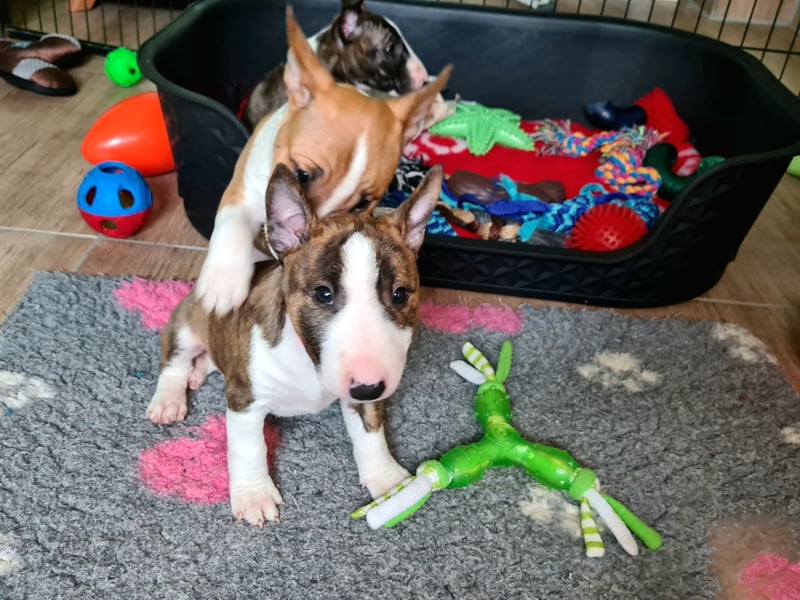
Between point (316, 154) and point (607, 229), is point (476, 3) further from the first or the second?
point (316, 154)

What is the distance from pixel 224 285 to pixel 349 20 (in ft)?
4.46

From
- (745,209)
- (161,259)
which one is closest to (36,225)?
(161,259)

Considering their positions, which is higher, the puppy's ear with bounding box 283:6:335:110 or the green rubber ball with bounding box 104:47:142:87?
the puppy's ear with bounding box 283:6:335:110

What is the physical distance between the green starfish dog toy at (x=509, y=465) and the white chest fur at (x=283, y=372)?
238mm

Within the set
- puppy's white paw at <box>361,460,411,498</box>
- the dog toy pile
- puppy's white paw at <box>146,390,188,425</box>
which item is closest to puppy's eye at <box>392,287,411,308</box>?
puppy's white paw at <box>361,460,411,498</box>

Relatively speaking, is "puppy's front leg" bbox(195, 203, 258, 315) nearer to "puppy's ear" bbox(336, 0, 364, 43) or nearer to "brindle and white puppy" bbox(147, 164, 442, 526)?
"brindle and white puppy" bbox(147, 164, 442, 526)

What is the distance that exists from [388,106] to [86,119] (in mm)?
1696

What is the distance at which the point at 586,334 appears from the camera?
1973 millimetres

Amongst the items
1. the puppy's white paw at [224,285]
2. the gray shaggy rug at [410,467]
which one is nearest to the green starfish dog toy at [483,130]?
the gray shaggy rug at [410,467]

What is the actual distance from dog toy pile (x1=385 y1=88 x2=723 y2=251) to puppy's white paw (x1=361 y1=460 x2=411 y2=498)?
0.89m

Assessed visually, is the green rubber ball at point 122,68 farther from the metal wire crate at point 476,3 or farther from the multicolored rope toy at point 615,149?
the multicolored rope toy at point 615,149

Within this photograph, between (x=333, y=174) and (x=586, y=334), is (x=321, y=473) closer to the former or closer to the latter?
(x=333, y=174)

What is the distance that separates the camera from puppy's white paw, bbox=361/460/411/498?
1.44m

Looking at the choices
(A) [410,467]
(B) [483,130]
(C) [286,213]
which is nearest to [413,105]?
(C) [286,213]
